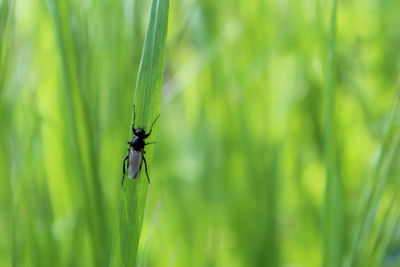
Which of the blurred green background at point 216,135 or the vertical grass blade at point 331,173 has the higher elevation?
the blurred green background at point 216,135

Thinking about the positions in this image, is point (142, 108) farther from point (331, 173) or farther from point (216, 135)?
point (216, 135)

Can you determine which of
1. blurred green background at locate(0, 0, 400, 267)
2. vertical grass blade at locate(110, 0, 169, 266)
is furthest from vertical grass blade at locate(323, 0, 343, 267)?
vertical grass blade at locate(110, 0, 169, 266)

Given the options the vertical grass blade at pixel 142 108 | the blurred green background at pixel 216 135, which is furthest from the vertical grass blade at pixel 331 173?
the vertical grass blade at pixel 142 108

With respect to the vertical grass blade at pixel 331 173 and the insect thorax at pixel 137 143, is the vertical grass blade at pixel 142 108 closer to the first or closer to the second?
the vertical grass blade at pixel 331 173

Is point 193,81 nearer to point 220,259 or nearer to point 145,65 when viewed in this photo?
point 220,259

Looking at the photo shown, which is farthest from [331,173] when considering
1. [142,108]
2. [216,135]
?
[216,135]

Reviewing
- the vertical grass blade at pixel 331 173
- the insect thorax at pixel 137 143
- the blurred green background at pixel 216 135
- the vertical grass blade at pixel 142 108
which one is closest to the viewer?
the vertical grass blade at pixel 142 108

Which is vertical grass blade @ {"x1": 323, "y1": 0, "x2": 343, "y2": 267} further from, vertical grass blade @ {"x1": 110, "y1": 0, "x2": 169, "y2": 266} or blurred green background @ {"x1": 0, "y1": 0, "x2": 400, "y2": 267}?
vertical grass blade @ {"x1": 110, "y1": 0, "x2": 169, "y2": 266}

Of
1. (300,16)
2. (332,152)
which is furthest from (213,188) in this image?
(332,152)
